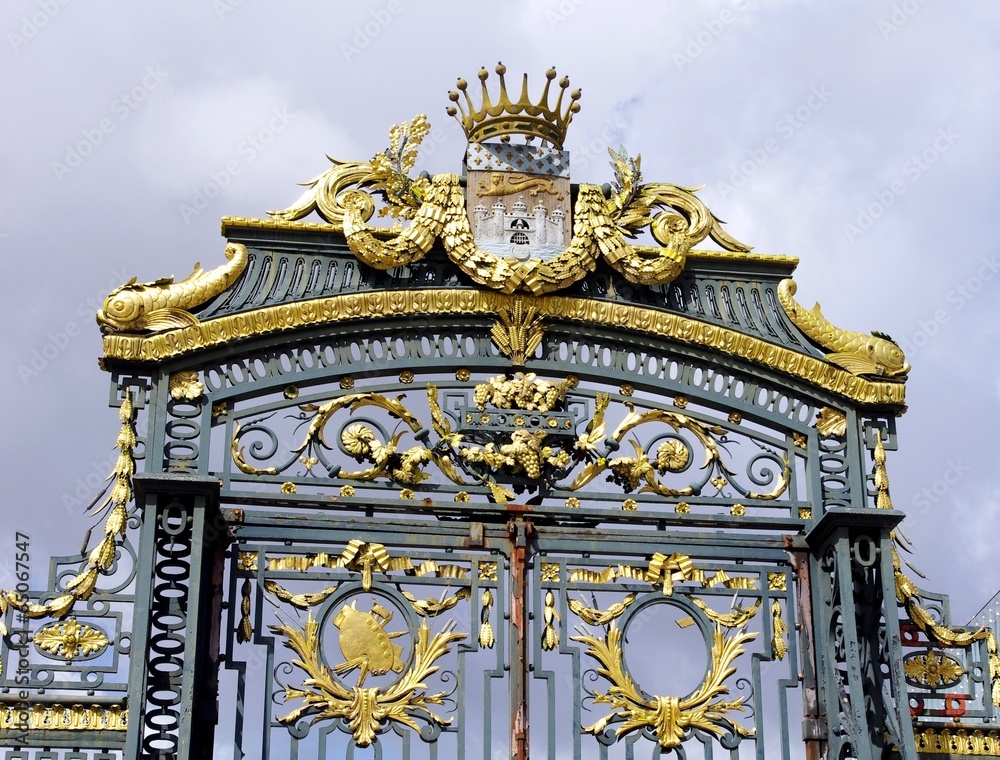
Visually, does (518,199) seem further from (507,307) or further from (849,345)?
(849,345)

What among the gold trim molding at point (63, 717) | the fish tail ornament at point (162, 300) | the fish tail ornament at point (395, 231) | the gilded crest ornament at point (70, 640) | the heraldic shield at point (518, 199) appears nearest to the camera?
the gold trim molding at point (63, 717)

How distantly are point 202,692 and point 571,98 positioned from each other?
14.8ft

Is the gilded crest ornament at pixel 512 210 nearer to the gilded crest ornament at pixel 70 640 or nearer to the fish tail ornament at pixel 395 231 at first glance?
the fish tail ornament at pixel 395 231

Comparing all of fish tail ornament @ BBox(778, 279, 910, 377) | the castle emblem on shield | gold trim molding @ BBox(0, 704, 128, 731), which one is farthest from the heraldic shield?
gold trim molding @ BBox(0, 704, 128, 731)

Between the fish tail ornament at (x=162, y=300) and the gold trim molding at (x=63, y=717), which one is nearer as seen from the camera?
the gold trim molding at (x=63, y=717)

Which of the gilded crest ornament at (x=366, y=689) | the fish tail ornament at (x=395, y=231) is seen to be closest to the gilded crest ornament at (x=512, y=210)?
the fish tail ornament at (x=395, y=231)

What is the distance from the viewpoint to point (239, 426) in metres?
11.7

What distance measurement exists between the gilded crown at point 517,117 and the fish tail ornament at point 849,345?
6.01ft

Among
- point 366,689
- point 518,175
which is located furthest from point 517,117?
point 366,689

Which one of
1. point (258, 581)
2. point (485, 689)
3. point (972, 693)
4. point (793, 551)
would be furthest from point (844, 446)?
point (258, 581)

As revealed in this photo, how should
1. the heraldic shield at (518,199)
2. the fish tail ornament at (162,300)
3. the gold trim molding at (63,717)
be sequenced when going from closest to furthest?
the gold trim molding at (63,717), the fish tail ornament at (162,300), the heraldic shield at (518,199)

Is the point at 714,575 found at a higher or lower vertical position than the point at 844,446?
lower

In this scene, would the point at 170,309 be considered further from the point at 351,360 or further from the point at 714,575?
the point at 714,575

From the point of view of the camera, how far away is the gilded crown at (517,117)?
40.4ft
